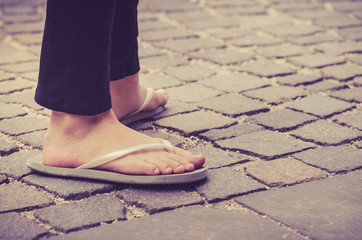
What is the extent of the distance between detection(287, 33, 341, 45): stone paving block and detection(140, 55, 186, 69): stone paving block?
98cm

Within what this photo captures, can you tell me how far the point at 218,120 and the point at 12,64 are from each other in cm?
164

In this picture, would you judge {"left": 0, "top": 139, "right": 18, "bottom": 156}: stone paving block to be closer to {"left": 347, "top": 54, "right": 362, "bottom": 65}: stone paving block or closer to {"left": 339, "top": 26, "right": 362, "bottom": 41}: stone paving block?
{"left": 347, "top": 54, "right": 362, "bottom": 65}: stone paving block

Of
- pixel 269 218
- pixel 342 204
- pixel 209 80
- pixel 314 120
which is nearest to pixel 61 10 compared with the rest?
pixel 269 218

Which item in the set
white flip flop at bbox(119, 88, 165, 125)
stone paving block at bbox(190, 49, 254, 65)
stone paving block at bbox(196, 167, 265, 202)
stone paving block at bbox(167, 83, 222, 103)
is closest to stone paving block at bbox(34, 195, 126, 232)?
stone paving block at bbox(196, 167, 265, 202)

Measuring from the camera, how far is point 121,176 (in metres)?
1.92

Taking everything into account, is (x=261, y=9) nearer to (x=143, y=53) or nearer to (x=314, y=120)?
(x=143, y=53)

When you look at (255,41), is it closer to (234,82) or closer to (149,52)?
(149,52)

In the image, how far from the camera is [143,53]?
150 inches

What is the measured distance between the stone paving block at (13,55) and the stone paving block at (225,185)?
210 centimetres

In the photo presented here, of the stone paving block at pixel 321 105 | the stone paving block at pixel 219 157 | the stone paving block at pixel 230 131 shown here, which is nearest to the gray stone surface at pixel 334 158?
the stone paving block at pixel 219 157

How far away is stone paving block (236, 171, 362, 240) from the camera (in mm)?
1615

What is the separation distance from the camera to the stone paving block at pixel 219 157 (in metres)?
2.11

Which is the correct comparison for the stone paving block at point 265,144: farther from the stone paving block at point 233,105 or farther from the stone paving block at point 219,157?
the stone paving block at point 233,105

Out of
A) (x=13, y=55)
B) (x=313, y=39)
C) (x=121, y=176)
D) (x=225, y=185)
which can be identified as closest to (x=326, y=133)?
(x=225, y=185)
